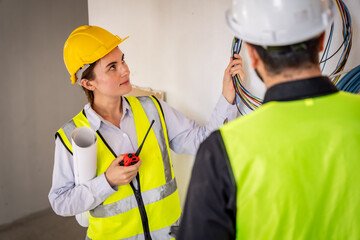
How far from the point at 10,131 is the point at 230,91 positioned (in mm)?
2710

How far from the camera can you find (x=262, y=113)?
0.76 m

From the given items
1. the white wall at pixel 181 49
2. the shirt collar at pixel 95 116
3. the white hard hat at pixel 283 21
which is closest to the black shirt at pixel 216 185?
the white hard hat at pixel 283 21

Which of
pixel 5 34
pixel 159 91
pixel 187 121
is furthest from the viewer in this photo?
pixel 5 34

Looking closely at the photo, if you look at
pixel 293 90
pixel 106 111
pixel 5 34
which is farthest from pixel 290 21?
pixel 5 34

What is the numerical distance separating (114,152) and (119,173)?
0.17 m

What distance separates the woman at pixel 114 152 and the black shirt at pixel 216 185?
2.10 ft

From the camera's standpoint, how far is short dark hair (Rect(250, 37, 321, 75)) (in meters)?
0.76

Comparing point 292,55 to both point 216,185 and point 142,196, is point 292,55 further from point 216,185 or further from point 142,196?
point 142,196

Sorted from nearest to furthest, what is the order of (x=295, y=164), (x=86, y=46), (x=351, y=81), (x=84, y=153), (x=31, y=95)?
1. (x=295, y=164)
2. (x=351, y=81)
3. (x=84, y=153)
4. (x=86, y=46)
5. (x=31, y=95)

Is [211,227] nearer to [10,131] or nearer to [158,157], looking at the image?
[158,157]

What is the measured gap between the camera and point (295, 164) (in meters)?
0.73

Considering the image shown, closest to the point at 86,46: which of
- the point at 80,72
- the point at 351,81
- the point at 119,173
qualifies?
the point at 80,72


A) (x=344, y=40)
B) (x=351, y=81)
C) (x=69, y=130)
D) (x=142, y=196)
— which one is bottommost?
(x=142, y=196)

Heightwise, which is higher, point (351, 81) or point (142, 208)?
point (351, 81)
